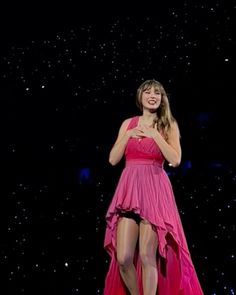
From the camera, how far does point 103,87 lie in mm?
4270

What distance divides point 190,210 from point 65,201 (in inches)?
40.3

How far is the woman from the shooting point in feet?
8.87

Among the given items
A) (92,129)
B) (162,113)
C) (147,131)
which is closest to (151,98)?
(162,113)

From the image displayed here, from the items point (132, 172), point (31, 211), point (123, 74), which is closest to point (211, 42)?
point (123, 74)

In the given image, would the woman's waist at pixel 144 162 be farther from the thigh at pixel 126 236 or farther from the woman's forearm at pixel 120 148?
the thigh at pixel 126 236

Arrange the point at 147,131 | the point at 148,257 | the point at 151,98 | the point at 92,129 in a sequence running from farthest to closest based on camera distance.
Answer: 1. the point at 92,129
2. the point at 151,98
3. the point at 147,131
4. the point at 148,257

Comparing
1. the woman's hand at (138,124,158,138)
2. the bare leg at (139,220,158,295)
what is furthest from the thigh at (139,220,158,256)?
the woman's hand at (138,124,158,138)

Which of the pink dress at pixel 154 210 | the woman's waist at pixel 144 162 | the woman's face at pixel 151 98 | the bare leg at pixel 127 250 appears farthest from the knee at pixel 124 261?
the woman's face at pixel 151 98

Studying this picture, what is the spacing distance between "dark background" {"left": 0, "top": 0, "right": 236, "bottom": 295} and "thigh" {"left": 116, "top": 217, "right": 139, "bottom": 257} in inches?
54.8

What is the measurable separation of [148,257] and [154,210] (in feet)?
0.81

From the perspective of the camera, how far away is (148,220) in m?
2.70

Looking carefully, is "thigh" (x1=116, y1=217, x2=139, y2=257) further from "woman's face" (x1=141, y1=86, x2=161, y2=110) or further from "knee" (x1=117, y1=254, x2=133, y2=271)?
Result: "woman's face" (x1=141, y1=86, x2=161, y2=110)

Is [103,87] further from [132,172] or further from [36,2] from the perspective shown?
[132,172]

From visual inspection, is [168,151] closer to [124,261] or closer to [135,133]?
[135,133]
